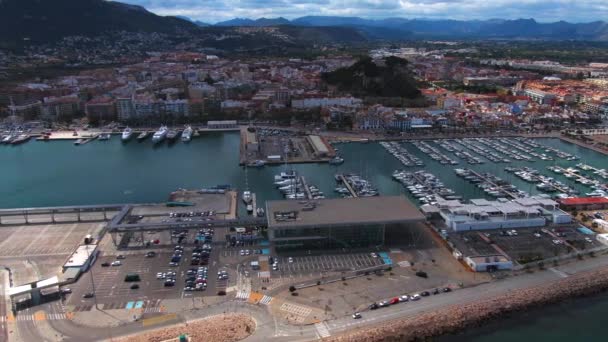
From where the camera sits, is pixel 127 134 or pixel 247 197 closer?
pixel 247 197

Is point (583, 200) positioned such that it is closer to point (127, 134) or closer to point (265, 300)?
point (265, 300)

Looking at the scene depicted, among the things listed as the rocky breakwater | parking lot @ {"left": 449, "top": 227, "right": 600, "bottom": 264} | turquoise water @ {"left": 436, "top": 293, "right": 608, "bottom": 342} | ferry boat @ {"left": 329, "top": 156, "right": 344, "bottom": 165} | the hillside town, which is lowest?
turquoise water @ {"left": 436, "top": 293, "right": 608, "bottom": 342}

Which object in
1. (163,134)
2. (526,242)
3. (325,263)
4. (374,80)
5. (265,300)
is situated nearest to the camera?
(265,300)

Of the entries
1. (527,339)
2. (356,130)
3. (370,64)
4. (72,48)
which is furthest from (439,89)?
(72,48)

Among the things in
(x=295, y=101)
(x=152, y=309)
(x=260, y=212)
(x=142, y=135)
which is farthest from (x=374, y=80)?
(x=152, y=309)

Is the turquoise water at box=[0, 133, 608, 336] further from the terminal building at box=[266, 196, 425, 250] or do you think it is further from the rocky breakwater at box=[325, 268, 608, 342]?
the rocky breakwater at box=[325, 268, 608, 342]

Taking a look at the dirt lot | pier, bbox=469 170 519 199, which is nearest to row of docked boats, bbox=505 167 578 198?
pier, bbox=469 170 519 199
